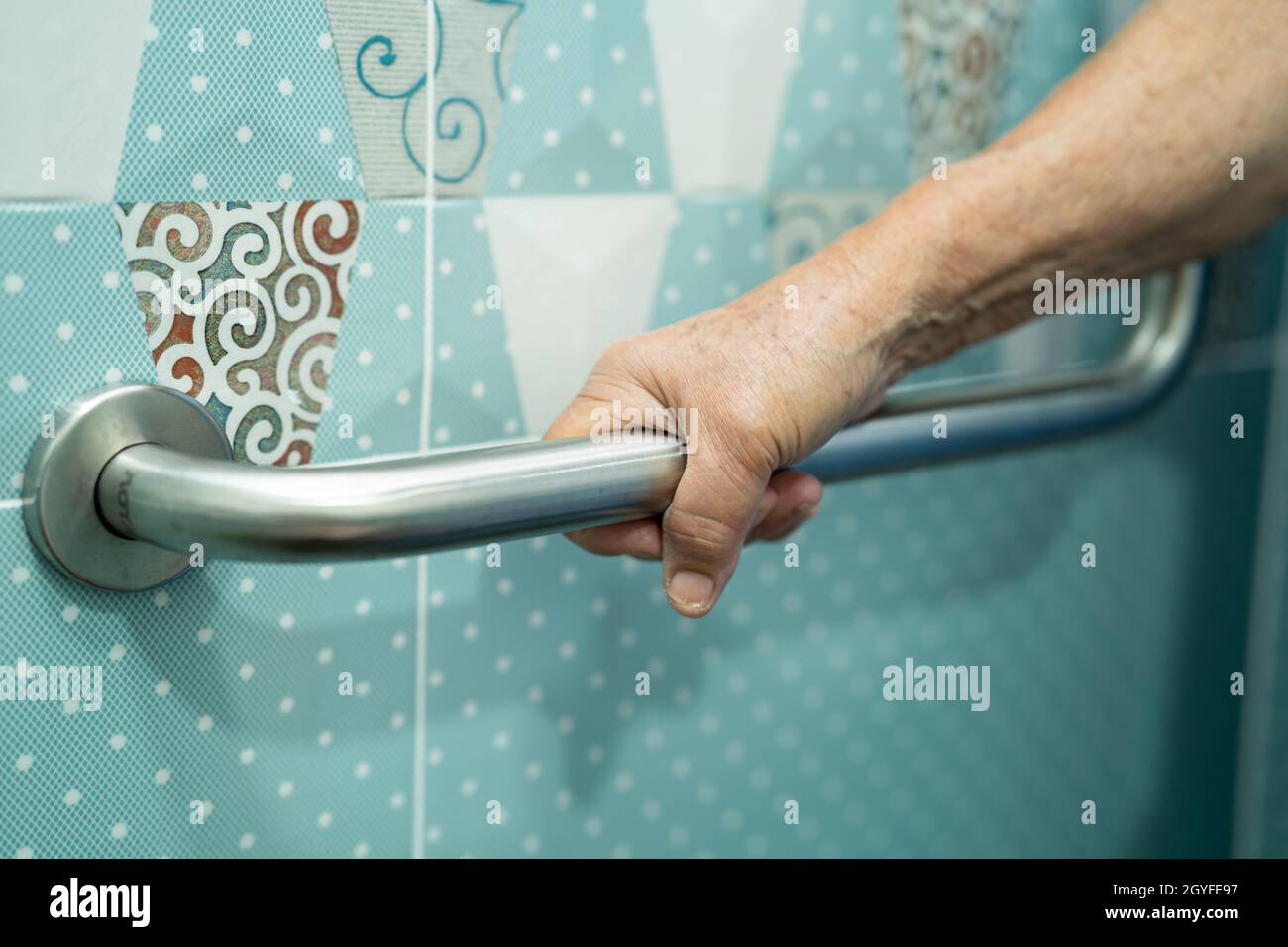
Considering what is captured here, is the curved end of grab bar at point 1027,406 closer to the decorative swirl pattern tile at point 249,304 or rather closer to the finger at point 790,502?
the finger at point 790,502

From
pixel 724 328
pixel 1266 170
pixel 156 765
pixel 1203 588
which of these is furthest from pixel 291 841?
pixel 1203 588

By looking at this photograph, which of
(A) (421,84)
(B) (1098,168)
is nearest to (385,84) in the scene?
(A) (421,84)

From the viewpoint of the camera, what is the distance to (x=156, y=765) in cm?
42

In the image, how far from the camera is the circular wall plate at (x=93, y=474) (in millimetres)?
364

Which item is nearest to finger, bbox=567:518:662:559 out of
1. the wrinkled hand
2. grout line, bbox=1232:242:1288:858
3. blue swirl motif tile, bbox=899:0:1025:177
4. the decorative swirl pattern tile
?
the wrinkled hand

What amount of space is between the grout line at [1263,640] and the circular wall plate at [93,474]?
655mm

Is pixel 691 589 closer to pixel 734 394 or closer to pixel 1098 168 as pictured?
pixel 734 394

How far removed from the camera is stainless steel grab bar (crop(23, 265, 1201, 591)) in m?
0.33

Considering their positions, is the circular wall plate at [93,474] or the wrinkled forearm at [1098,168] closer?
the circular wall plate at [93,474]

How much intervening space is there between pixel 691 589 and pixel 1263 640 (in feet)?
1.77

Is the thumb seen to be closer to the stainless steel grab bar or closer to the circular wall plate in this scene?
the stainless steel grab bar

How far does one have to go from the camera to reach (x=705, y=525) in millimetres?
415

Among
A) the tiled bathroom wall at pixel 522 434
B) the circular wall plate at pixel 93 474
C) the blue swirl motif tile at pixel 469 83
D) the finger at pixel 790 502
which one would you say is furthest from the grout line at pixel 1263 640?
the circular wall plate at pixel 93 474

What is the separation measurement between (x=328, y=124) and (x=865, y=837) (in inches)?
18.1
